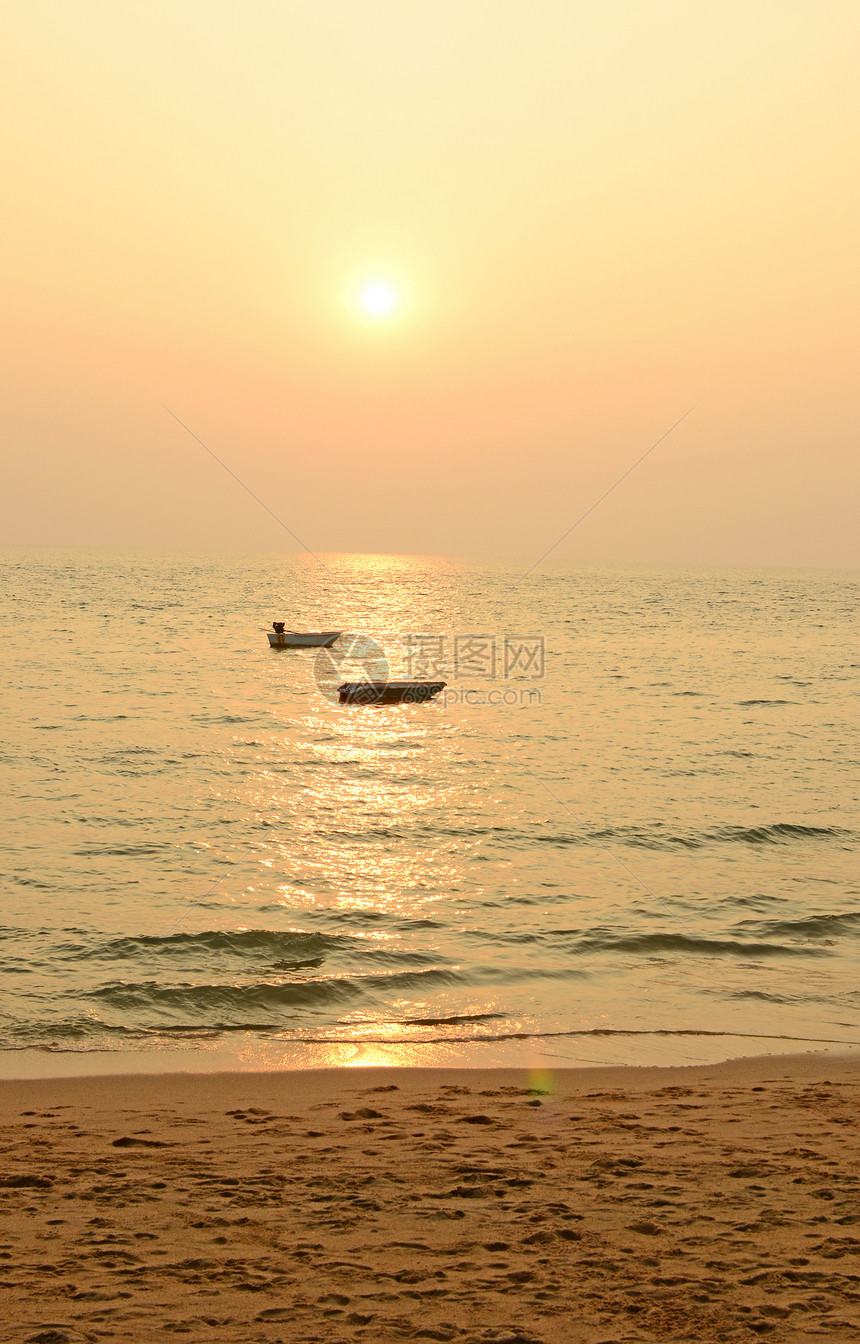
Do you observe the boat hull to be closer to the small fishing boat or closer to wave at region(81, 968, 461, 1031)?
the small fishing boat

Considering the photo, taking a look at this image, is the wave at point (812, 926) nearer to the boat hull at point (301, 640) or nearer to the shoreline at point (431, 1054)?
the shoreline at point (431, 1054)

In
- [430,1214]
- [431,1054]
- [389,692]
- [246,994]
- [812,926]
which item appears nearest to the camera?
[430,1214]

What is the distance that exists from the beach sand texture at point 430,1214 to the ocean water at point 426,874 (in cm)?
186

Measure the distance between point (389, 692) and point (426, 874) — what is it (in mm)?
20131

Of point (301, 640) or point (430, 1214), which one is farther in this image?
point (301, 640)

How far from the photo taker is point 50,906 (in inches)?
573

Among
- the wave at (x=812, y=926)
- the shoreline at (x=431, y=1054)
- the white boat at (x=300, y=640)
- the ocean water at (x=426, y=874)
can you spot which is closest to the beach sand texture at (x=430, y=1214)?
the shoreline at (x=431, y=1054)

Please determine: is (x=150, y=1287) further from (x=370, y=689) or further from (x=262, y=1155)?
(x=370, y=689)

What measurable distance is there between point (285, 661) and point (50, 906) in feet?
132

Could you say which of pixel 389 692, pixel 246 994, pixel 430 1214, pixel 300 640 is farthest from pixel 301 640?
pixel 430 1214

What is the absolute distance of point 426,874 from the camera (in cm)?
1719

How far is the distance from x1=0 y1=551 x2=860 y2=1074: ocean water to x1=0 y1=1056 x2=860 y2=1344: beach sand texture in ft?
6.09

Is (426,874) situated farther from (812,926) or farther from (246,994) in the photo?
(812,926)

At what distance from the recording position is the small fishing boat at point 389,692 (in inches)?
1446
